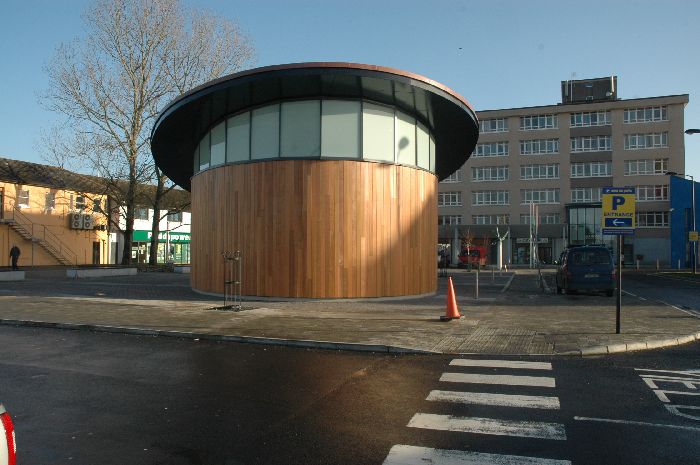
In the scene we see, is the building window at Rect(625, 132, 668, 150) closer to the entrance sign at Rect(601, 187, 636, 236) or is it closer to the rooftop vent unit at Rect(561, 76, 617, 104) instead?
the rooftop vent unit at Rect(561, 76, 617, 104)

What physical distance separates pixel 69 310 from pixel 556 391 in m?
12.0

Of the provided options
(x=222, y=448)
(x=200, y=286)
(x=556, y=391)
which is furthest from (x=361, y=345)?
(x=200, y=286)

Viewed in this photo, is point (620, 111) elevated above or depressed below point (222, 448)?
above

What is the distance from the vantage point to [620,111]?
6456 cm

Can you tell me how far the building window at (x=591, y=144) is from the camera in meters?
65.2

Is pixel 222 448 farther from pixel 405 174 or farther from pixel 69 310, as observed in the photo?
pixel 405 174

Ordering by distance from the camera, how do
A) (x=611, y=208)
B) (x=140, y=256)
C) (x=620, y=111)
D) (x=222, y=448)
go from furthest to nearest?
(x=620, y=111) < (x=140, y=256) < (x=611, y=208) < (x=222, y=448)

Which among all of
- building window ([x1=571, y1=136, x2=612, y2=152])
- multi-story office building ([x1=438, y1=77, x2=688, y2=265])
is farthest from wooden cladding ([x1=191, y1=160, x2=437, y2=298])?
building window ([x1=571, y1=136, x2=612, y2=152])

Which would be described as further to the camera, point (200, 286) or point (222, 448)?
point (200, 286)

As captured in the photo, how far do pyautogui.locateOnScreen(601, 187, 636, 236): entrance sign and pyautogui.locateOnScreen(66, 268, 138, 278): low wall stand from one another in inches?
1048

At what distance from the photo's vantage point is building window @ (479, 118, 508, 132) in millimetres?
69188

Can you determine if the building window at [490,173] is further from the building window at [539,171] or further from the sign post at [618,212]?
the sign post at [618,212]

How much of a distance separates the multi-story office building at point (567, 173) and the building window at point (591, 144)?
11cm

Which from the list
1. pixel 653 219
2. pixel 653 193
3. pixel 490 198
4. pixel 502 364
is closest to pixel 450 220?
pixel 490 198
